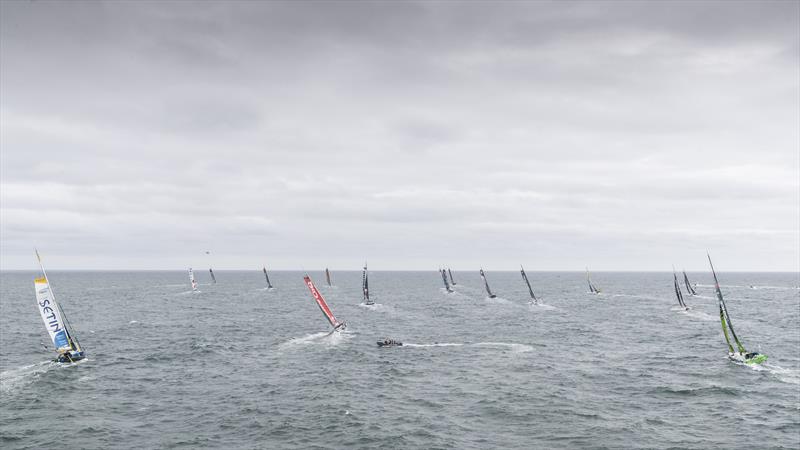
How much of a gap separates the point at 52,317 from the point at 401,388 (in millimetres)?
39719

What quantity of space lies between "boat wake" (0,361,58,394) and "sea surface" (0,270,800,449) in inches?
11.6

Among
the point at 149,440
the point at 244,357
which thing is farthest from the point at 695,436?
the point at 244,357

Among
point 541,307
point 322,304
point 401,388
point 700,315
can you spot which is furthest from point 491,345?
point 700,315

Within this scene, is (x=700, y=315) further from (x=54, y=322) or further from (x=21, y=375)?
(x=21, y=375)

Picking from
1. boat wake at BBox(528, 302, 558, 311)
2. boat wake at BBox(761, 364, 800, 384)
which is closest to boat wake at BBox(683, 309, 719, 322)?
boat wake at BBox(528, 302, 558, 311)

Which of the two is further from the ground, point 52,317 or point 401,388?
point 52,317

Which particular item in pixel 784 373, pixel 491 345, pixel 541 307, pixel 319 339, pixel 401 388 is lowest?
pixel 541 307

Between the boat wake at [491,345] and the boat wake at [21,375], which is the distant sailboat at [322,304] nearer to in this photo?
the boat wake at [491,345]

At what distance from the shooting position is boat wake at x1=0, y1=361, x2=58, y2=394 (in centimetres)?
4947

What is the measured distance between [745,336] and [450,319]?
49436 mm

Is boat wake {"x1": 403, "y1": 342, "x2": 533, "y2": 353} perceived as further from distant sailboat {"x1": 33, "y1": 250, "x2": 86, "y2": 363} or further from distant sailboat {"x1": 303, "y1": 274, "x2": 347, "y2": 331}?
distant sailboat {"x1": 33, "y1": 250, "x2": 86, "y2": 363}

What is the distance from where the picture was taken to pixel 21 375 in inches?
2115

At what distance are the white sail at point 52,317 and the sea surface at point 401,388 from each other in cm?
305

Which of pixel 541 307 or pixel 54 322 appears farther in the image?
pixel 541 307
